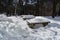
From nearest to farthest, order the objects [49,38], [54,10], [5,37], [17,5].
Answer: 1. [5,37]
2. [49,38]
3. [54,10]
4. [17,5]

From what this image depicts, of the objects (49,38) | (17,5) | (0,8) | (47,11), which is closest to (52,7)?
(47,11)

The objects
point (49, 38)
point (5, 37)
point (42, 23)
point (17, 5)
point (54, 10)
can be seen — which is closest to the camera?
point (5, 37)

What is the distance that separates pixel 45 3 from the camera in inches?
329

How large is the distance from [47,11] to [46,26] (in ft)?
11.0

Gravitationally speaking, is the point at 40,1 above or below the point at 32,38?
above

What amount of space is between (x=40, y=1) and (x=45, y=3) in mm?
345

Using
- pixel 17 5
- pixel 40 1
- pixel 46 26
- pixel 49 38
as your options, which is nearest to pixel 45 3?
pixel 40 1

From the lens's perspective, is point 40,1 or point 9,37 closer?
point 9,37

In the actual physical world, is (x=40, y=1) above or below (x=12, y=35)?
above

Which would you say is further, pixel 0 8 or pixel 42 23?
pixel 0 8

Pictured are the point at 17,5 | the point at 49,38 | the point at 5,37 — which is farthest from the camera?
the point at 17,5

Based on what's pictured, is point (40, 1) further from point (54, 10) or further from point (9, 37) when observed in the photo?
point (9, 37)

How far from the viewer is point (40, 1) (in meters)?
8.26

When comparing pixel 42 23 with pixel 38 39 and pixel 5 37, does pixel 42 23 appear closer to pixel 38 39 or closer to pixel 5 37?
pixel 38 39
